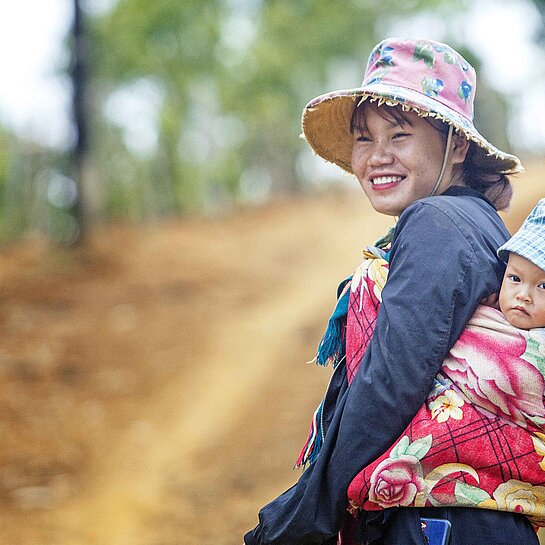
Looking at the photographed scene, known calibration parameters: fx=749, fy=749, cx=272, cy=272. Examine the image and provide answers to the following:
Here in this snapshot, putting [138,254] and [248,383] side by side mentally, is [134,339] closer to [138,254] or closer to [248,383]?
[248,383]

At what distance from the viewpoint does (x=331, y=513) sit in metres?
1.63

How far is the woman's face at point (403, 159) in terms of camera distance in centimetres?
184

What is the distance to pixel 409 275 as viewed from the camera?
1581 millimetres

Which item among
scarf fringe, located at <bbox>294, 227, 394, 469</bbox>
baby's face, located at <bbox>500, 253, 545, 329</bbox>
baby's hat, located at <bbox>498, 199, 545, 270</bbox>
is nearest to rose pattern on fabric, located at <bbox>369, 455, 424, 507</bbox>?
scarf fringe, located at <bbox>294, 227, 394, 469</bbox>

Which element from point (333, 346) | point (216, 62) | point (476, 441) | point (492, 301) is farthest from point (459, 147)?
point (216, 62)

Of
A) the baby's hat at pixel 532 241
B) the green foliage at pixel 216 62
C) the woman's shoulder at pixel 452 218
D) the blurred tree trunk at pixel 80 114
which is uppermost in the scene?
the green foliage at pixel 216 62

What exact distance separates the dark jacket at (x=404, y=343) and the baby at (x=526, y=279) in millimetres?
53

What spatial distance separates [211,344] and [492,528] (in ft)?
21.1

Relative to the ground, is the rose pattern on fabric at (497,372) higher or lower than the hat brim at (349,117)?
lower

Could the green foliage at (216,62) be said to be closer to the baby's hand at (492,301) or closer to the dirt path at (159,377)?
the dirt path at (159,377)

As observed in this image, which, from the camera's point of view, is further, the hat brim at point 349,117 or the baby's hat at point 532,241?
the hat brim at point 349,117

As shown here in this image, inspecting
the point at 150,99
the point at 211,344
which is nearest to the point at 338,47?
the point at 150,99

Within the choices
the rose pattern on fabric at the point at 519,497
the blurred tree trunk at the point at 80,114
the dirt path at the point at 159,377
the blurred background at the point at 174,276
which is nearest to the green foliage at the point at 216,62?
the blurred background at the point at 174,276

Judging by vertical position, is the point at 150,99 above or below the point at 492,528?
above
